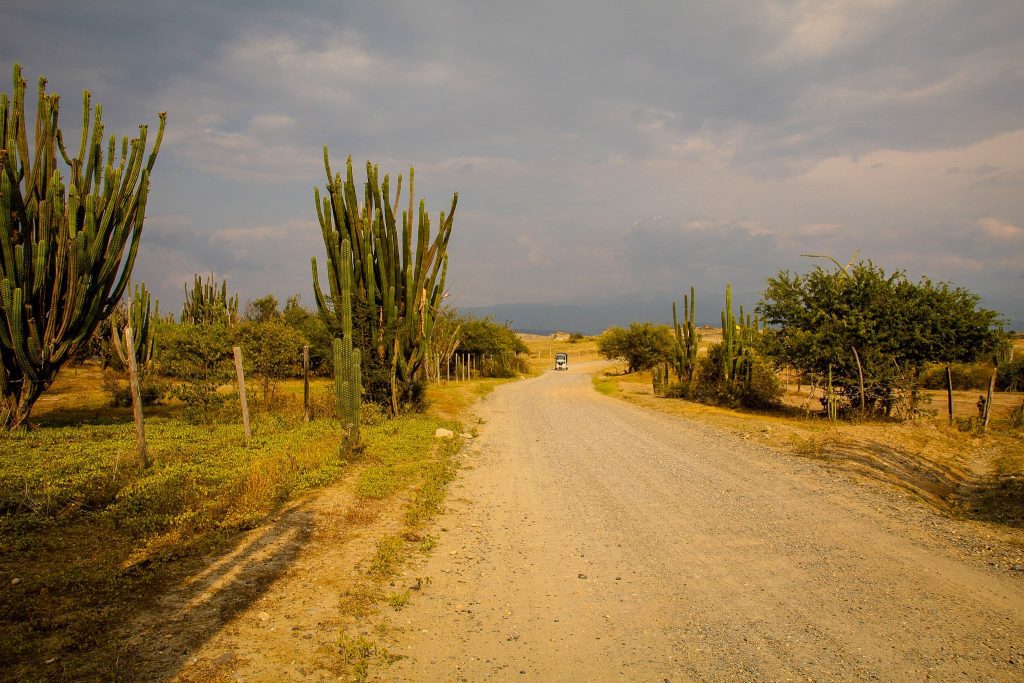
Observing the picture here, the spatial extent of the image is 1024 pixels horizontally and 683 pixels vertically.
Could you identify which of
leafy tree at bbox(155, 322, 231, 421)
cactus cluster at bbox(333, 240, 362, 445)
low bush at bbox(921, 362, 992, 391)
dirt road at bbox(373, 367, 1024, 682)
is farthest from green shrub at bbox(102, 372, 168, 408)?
low bush at bbox(921, 362, 992, 391)

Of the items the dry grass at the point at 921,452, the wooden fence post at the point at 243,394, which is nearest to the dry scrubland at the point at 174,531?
the wooden fence post at the point at 243,394

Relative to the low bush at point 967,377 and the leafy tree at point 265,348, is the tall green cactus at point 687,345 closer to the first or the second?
the leafy tree at point 265,348

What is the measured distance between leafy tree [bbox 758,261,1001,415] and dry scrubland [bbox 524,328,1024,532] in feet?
4.16

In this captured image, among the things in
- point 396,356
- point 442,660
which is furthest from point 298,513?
point 396,356

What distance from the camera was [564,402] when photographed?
70.5 ft

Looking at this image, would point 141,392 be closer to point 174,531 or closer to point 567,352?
point 174,531

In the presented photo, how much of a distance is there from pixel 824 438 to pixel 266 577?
431 inches

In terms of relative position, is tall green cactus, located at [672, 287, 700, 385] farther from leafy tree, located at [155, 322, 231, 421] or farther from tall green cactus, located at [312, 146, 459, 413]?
leafy tree, located at [155, 322, 231, 421]

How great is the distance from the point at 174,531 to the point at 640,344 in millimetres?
38776

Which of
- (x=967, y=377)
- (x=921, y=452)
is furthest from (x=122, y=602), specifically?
(x=967, y=377)

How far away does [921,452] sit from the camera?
35.8 feet

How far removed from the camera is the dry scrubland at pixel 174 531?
4.05m

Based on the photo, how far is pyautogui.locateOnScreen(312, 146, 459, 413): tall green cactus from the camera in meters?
13.8

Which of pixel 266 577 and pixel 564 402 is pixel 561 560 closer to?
pixel 266 577
